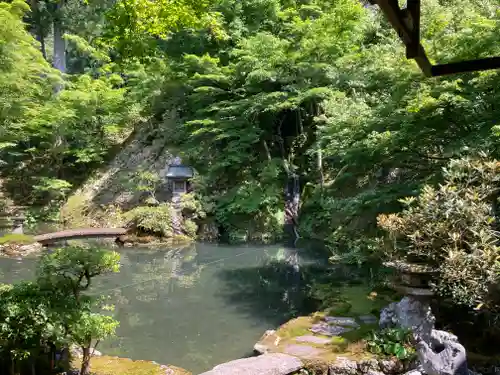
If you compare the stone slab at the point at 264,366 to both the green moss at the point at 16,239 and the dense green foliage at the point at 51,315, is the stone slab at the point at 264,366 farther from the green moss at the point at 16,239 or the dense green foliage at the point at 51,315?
the green moss at the point at 16,239

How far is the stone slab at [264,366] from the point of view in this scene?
4.73 metres

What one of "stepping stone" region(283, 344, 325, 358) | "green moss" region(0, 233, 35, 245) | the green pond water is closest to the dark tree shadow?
the green pond water

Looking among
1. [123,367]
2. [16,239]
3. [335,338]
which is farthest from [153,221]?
[335,338]

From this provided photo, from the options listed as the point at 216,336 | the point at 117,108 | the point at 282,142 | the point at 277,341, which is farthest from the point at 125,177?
the point at 277,341

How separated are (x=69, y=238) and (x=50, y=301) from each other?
972cm

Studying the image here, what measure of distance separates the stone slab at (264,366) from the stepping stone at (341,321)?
1294 mm

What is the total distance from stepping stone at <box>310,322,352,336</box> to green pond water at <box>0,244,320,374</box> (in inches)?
38.3

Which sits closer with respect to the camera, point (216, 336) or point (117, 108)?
point (216, 336)

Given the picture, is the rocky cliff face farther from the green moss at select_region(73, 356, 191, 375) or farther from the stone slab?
the stone slab

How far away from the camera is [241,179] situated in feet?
51.8

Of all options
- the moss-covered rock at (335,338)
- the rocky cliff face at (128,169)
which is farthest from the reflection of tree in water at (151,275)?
the rocky cliff face at (128,169)

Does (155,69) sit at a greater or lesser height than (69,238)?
greater

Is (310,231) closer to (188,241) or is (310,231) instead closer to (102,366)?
(188,241)

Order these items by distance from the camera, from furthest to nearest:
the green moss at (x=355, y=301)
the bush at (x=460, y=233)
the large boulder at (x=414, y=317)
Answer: the green moss at (x=355, y=301) < the large boulder at (x=414, y=317) < the bush at (x=460, y=233)
